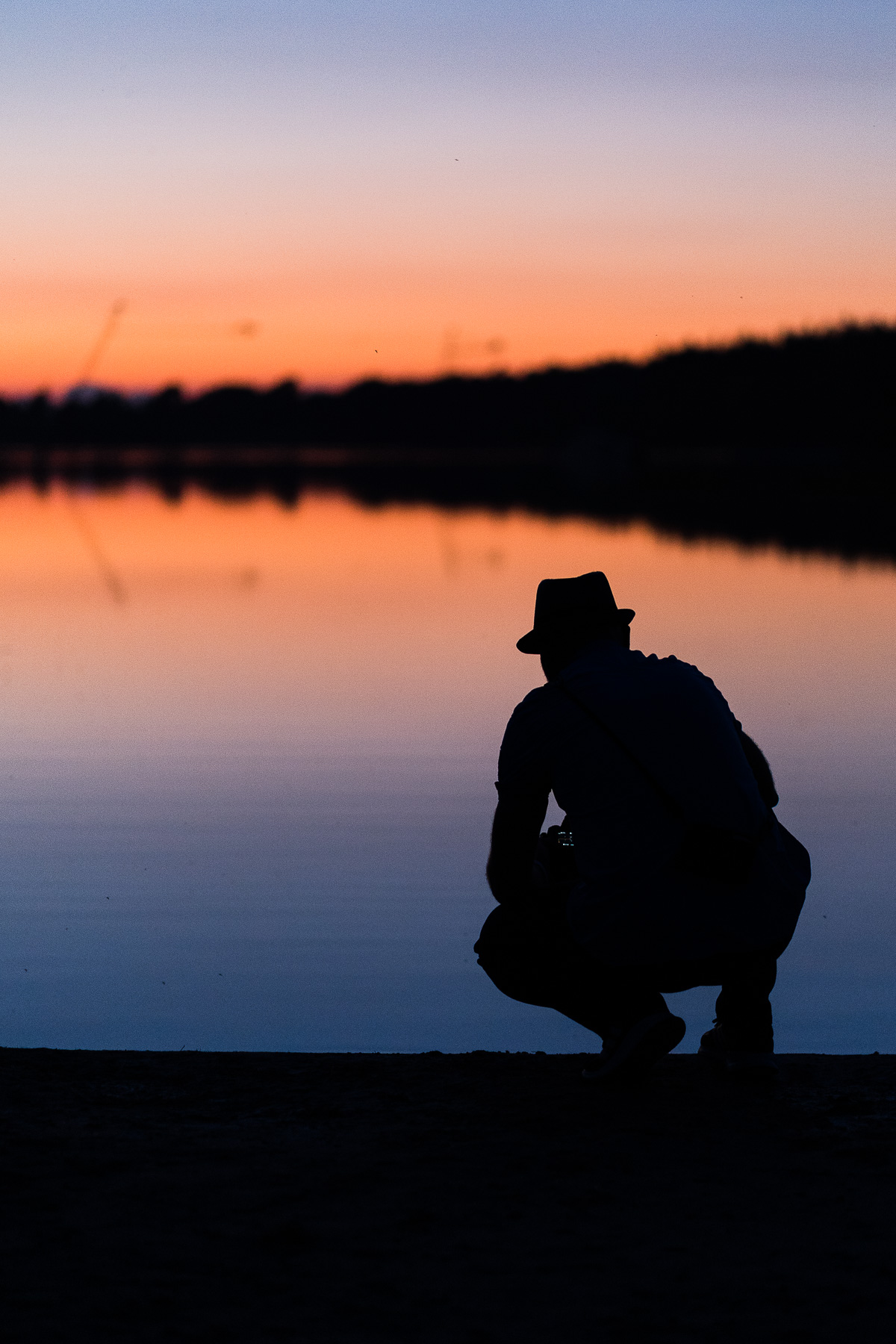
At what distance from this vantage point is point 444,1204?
3684 mm

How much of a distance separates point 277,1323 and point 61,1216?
0.71m

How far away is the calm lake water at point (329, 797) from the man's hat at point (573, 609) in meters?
2.07

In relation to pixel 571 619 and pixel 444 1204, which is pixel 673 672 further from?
pixel 444 1204

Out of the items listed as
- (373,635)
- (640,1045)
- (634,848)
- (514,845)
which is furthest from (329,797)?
(373,635)

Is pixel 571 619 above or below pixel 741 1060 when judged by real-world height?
above

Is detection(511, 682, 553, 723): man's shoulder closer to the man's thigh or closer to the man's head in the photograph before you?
the man's head

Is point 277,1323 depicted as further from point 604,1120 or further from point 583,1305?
point 604,1120

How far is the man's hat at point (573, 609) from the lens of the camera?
448 cm

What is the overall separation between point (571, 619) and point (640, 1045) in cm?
119

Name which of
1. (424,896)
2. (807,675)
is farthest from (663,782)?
(807,675)

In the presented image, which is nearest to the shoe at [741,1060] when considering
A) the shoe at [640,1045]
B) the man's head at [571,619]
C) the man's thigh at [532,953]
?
the shoe at [640,1045]

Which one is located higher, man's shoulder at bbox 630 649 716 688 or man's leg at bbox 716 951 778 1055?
man's shoulder at bbox 630 649 716 688

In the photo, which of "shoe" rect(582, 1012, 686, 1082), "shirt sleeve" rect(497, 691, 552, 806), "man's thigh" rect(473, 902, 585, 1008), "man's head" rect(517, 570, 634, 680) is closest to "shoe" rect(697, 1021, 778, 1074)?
"shoe" rect(582, 1012, 686, 1082)

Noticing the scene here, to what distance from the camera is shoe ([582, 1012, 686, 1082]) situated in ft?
14.5
